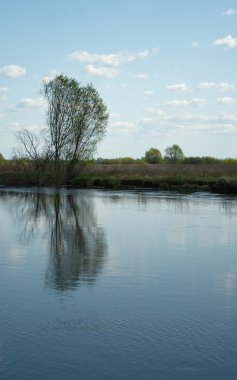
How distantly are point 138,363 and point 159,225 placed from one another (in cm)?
1086

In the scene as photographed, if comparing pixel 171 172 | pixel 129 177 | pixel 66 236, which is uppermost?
pixel 171 172

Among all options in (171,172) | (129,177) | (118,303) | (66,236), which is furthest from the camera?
(171,172)

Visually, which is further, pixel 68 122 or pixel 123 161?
pixel 123 161

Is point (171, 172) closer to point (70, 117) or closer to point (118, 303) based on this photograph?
point (70, 117)

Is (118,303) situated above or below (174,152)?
below

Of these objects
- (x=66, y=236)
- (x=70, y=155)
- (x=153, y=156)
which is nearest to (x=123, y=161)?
(x=153, y=156)

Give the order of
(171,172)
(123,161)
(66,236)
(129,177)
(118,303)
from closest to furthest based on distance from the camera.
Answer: (118,303), (66,236), (129,177), (171,172), (123,161)

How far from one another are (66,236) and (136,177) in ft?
84.6

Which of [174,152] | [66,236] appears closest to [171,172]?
→ [66,236]

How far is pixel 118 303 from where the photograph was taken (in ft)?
24.7

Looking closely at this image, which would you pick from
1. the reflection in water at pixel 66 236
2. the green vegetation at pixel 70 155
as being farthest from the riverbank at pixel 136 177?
the reflection in water at pixel 66 236

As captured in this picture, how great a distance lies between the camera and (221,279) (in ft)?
30.3

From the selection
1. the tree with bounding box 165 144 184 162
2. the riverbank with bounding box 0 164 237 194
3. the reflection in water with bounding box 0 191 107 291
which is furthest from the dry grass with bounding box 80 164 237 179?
the tree with bounding box 165 144 184 162

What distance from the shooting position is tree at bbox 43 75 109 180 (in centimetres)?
4153
